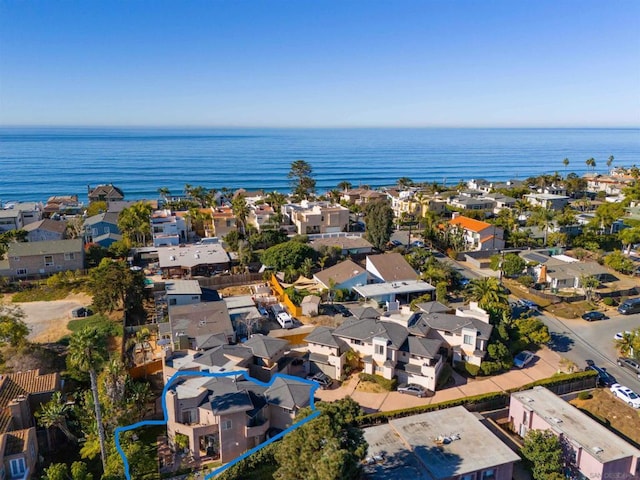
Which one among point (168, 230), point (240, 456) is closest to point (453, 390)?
point (240, 456)

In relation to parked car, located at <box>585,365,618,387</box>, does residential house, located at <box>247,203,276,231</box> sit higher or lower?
higher

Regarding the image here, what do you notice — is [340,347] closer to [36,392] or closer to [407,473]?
[407,473]

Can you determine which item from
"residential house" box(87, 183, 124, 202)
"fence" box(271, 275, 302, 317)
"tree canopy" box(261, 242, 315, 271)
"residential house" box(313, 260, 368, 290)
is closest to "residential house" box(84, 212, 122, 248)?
"tree canopy" box(261, 242, 315, 271)

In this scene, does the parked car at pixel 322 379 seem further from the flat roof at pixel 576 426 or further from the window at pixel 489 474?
the flat roof at pixel 576 426

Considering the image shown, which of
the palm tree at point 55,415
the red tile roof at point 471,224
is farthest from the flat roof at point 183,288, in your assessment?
the red tile roof at point 471,224

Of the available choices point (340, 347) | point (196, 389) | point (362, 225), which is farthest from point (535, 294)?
point (196, 389)

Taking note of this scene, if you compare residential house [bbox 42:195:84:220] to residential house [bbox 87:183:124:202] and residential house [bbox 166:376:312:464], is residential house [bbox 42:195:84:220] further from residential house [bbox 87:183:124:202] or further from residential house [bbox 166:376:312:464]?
residential house [bbox 166:376:312:464]

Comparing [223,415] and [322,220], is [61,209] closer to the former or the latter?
[322,220]
